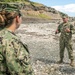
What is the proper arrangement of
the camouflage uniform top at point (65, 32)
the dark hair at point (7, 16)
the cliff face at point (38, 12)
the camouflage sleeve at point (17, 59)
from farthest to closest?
the cliff face at point (38, 12) → the camouflage uniform top at point (65, 32) → the dark hair at point (7, 16) → the camouflage sleeve at point (17, 59)

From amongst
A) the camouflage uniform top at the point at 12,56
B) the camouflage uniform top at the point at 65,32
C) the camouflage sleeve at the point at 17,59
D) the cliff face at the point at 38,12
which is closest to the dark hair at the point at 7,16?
the camouflage uniform top at the point at 12,56

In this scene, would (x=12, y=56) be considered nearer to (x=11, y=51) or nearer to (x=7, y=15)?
(x=11, y=51)

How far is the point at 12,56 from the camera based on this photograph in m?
3.77

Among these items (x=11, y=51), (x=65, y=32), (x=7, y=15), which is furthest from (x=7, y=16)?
(x=65, y=32)

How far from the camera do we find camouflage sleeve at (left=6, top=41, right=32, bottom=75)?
12.3 ft

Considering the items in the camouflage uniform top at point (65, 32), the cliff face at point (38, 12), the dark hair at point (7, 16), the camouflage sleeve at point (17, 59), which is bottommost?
the cliff face at point (38, 12)

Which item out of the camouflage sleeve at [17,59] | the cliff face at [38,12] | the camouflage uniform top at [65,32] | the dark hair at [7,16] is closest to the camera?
the camouflage sleeve at [17,59]

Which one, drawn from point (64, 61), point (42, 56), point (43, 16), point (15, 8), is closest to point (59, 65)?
point (64, 61)

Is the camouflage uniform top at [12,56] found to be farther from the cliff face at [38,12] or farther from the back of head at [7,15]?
the cliff face at [38,12]

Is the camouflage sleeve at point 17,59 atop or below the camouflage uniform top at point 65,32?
atop

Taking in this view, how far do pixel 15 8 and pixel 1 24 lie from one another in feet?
0.95

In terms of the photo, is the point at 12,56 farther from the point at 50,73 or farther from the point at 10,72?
the point at 50,73

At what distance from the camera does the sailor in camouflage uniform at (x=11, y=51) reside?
12.4 feet

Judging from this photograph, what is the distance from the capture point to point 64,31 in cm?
1416
